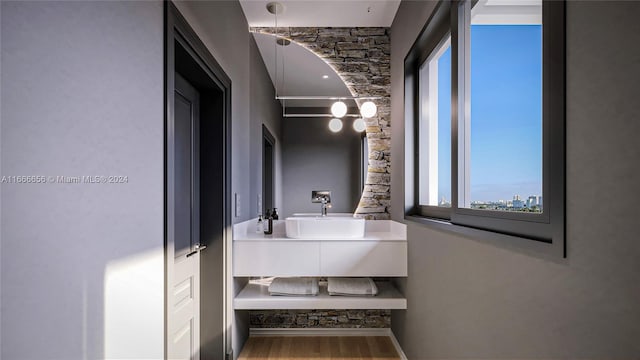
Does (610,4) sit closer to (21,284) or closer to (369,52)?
(21,284)

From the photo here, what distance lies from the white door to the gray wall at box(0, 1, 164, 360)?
62 centimetres

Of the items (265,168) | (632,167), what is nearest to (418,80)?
(265,168)

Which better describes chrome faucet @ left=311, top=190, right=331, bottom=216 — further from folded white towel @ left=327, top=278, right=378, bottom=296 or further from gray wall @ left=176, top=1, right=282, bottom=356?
folded white towel @ left=327, top=278, right=378, bottom=296

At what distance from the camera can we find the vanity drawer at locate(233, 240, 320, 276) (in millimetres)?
2322

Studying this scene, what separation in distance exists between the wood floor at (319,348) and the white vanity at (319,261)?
413 millimetres

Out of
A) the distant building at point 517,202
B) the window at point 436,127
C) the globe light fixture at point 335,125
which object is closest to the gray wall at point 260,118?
the globe light fixture at point 335,125

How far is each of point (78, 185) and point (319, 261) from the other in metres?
1.60

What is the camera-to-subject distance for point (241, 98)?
249 centimetres

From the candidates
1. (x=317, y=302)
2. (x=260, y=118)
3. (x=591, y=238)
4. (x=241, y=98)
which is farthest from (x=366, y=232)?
(x=591, y=238)

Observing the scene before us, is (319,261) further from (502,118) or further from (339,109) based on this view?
(502,118)

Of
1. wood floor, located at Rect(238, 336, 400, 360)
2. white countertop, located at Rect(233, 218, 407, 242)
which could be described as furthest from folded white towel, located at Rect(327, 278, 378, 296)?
wood floor, located at Rect(238, 336, 400, 360)

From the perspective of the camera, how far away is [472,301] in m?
1.36

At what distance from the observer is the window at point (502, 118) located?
2.94 ft

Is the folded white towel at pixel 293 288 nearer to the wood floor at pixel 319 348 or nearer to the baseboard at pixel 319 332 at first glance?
the wood floor at pixel 319 348
